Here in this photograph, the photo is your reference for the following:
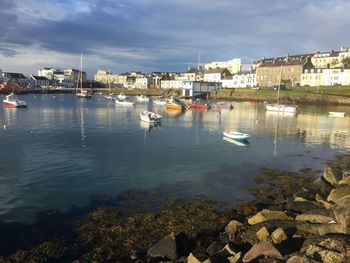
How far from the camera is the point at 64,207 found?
21.6 meters

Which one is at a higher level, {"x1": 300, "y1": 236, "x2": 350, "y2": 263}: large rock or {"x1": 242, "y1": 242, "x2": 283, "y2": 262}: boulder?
{"x1": 300, "y1": 236, "x2": 350, "y2": 263}: large rock

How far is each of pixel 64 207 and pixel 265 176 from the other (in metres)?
16.8

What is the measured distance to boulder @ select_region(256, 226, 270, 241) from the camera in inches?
588

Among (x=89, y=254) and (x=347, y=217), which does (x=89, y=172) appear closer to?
(x=89, y=254)

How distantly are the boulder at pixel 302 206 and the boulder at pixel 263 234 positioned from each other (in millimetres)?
5075

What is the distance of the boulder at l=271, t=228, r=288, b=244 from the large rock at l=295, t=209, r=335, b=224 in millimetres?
2810

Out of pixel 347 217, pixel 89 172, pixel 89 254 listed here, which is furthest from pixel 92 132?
pixel 347 217

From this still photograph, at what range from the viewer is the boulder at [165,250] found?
47.8ft

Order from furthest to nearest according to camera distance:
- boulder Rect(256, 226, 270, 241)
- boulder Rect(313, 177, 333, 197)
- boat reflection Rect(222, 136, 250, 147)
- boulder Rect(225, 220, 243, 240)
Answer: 1. boat reflection Rect(222, 136, 250, 147)
2. boulder Rect(313, 177, 333, 197)
3. boulder Rect(225, 220, 243, 240)
4. boulder Rect(256, 226, 270, 241)

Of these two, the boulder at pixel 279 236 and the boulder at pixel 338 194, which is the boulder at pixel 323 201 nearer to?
the boulder at pixel 338 194

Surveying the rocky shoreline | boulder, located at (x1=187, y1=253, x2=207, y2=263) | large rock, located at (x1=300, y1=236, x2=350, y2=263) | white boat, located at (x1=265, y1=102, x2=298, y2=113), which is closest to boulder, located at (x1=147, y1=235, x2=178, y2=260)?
the rocky shoreline

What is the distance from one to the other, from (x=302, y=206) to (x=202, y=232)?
20.9 ft

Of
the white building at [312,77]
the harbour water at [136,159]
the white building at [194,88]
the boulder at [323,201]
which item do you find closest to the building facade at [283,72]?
the white building at [312,77]

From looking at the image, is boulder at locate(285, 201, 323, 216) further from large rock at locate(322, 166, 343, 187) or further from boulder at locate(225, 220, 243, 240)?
large rock at locate(322, 166, 343, 187)
